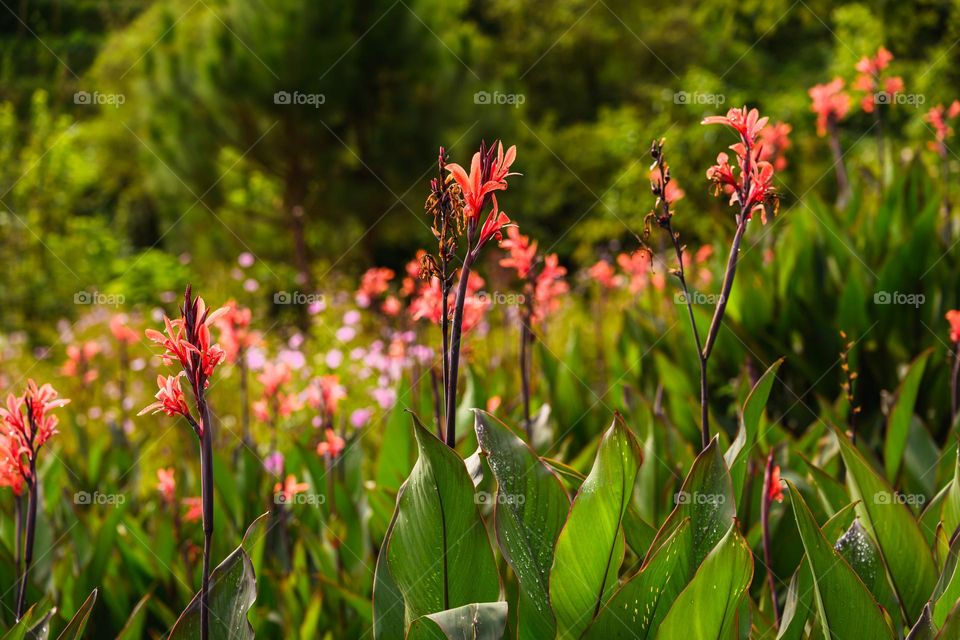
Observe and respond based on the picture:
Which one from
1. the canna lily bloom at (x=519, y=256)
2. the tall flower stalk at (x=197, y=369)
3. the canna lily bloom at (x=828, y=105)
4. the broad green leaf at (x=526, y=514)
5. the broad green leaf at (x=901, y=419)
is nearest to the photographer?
the tall flower stalk at (x=197, y=369)

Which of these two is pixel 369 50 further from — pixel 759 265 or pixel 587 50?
pixel 759 265

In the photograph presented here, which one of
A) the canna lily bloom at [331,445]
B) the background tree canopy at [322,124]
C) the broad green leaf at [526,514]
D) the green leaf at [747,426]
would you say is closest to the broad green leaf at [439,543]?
the broad green leaf at [526,514]

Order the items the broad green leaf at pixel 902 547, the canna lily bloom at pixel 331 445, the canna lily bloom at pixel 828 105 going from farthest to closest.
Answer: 1. the canna lily bloom at pixel 828 105
2. the canna lily bloom at pixel 331 445
3. the broad green leaf at pixel 902 547

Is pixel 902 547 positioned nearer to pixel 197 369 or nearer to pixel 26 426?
pixel 197 369

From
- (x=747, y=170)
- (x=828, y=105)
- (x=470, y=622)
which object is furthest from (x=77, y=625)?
(x=828, y=105)

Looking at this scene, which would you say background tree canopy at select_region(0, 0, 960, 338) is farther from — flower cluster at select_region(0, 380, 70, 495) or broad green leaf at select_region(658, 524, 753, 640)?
broad green leaf at select_region(658, 524, 753, 640)

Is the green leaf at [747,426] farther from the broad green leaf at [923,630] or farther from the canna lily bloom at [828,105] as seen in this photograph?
the canna lily bloom at [828,105]

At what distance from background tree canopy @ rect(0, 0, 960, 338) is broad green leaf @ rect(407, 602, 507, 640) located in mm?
4477

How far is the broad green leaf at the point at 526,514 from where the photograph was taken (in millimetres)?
1097

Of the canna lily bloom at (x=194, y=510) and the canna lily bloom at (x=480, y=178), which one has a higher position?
the canna lily bloom at (x=480, y=178)

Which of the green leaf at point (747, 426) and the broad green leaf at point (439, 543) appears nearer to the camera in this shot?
the broad green leaf at point (439, 543)

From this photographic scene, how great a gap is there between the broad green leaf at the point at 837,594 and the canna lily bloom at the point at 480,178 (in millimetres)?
491

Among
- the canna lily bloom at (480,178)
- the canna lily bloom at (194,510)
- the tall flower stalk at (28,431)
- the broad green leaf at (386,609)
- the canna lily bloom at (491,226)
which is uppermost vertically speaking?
the canna lily bloom at (480,178)

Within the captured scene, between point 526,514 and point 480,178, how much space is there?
47 cm
